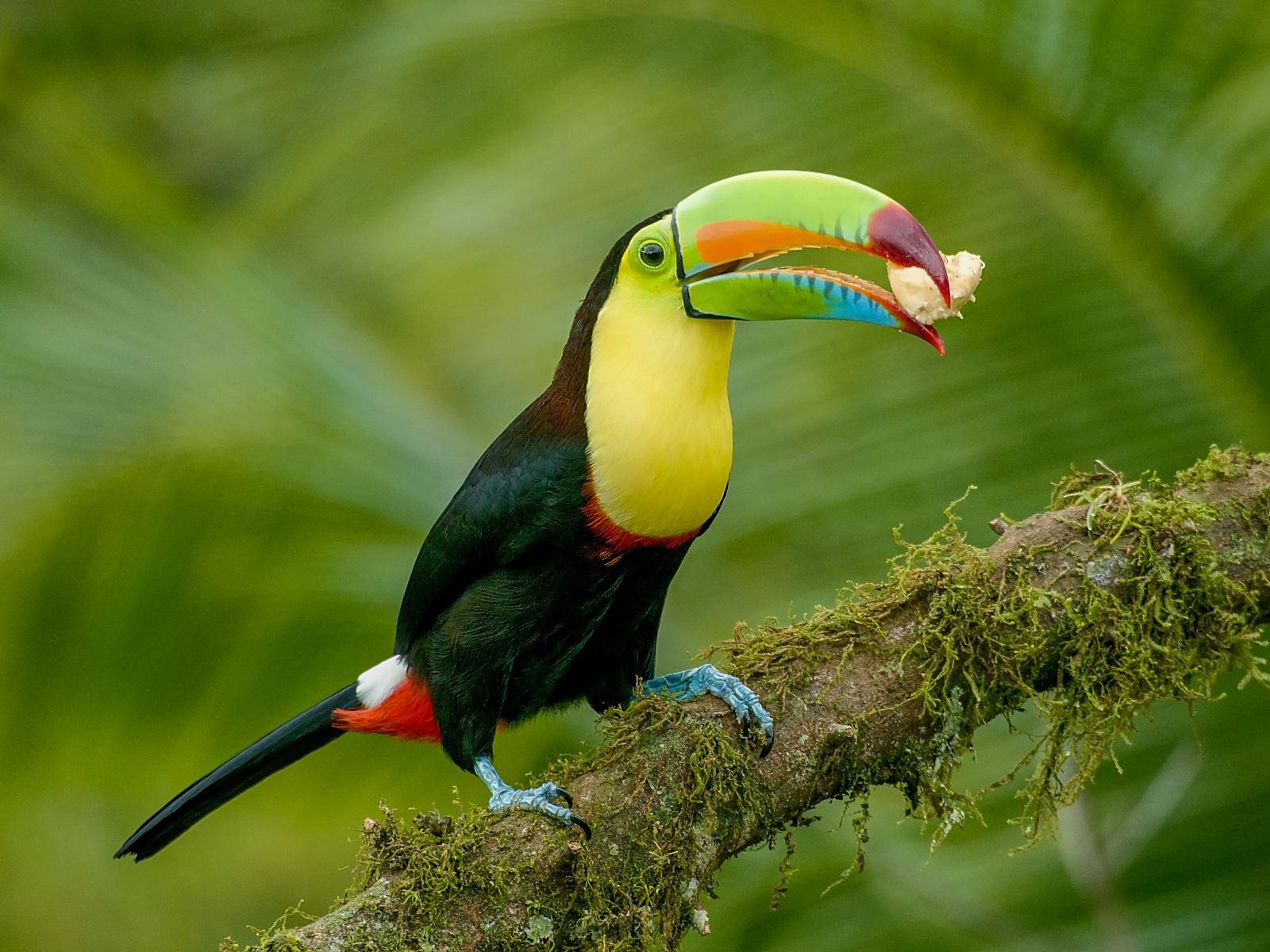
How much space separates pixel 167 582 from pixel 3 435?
56cm

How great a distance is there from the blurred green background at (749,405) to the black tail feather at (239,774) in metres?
0.45

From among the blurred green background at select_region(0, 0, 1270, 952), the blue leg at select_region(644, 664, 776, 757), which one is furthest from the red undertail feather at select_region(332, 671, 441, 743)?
the blue leg at select_region(644, 664, 776, 757)

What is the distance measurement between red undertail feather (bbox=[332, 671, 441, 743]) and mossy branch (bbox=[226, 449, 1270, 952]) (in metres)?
0.60

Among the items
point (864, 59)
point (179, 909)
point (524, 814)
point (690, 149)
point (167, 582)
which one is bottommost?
point (179, 909)

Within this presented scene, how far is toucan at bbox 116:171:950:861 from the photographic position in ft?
8.12

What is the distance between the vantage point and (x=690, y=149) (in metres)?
3.72

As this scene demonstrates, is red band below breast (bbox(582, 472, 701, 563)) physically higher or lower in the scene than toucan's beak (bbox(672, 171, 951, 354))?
lower

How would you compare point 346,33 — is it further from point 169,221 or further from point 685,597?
point 685,597

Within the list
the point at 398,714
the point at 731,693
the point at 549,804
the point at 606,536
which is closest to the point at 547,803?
the point at 549,804

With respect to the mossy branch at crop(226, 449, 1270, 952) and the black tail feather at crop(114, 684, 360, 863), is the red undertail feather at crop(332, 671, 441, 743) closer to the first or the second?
the black tail feather at crop(114, 684, 360, 863)

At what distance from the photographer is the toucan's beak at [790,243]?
240 centimetres

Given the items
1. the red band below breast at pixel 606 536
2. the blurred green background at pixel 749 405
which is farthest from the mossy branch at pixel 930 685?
the blurred green background at pixel 749 405

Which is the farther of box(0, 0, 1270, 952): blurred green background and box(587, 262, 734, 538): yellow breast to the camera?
box(0, 0, 1270, 952): blurred green background

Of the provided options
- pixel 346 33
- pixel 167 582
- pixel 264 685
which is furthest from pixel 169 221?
pixel 264 685
